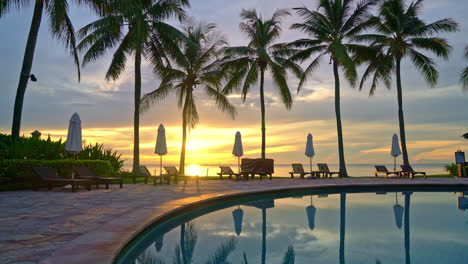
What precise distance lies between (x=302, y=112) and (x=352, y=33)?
5.88m

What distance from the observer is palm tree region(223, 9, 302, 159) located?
2072 cm

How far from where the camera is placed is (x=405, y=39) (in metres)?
20.7

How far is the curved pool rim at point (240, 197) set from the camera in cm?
498

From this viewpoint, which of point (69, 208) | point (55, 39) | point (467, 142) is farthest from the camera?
point (467, 142)

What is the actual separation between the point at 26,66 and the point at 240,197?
9.19 metres

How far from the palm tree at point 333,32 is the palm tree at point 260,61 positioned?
1068mm

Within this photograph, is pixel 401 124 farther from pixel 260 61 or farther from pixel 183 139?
pixel 183 139

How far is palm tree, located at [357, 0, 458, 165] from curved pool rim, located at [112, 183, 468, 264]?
7.12m

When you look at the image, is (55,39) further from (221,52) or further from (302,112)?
(302,112)

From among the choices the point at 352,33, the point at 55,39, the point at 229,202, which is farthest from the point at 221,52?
the point at 229,202

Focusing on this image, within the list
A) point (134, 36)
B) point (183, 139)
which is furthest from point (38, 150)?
point (183, 139)

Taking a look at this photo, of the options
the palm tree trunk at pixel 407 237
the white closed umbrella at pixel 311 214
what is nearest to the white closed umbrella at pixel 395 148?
the palm tree trunk at pixel 407 237

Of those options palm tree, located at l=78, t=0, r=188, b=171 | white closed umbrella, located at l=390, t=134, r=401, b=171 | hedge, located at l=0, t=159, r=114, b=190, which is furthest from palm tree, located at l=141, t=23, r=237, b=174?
white closed umbrella, located at l=390, t=134, r=401, b=171

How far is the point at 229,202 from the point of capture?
9.32 meters
